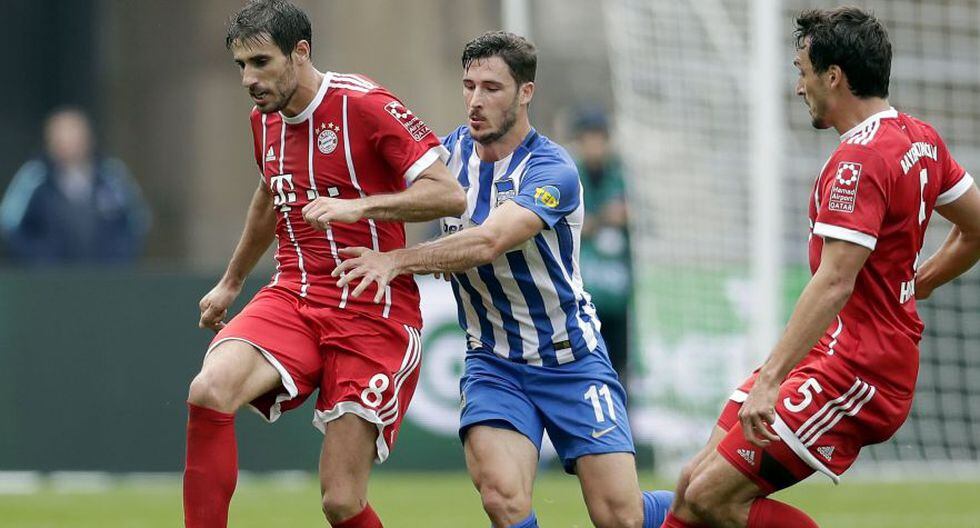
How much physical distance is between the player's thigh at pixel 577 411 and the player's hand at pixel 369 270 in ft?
2.86

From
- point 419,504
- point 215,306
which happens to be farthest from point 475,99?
point 419,504

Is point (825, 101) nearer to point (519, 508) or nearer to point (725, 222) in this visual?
point (519, 508)

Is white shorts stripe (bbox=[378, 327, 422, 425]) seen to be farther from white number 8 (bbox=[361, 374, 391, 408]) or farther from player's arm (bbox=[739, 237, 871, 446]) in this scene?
player's arm (bbox=[739, 237, 871, 446])

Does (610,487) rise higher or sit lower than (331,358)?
lower

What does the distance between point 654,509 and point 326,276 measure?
160cm

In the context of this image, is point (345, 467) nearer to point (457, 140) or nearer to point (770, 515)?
point (457, 140)

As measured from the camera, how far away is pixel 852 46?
19.1ft

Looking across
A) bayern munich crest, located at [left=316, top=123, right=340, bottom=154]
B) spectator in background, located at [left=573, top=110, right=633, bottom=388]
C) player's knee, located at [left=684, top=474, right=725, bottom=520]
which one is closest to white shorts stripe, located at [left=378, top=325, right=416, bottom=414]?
bayern munich crest, located at [left=316, top=123, right=340, bottom=154]

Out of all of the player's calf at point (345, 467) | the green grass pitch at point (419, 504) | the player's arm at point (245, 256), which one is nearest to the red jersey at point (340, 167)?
the player's arm at point (245, 256)

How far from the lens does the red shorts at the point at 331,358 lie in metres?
6.45

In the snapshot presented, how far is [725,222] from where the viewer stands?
40.9ft

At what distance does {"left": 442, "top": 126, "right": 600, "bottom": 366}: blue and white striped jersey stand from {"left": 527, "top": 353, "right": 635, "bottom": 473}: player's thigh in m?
0.06

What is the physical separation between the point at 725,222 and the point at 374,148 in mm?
6273

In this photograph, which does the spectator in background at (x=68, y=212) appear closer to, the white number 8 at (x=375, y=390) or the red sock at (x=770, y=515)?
the white number 8 at (x=375, y=390)
